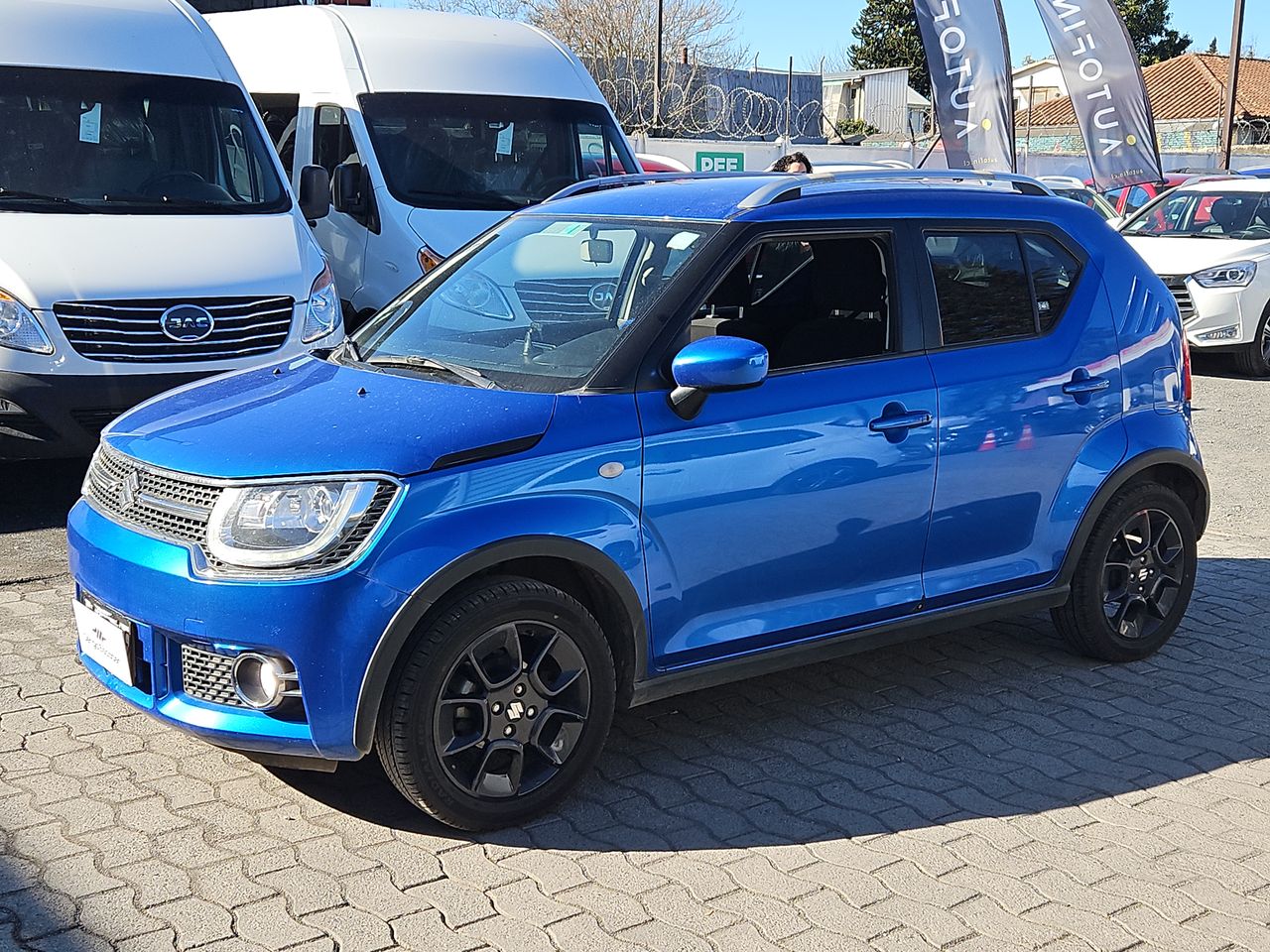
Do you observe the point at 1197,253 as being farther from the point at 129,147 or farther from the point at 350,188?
the point at 129,147

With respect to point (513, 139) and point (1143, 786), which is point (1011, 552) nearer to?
point (1143, 786)

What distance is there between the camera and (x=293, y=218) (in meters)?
8.41

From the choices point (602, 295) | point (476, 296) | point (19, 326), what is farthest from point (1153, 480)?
point (19, 326)

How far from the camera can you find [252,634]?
12.3 feet

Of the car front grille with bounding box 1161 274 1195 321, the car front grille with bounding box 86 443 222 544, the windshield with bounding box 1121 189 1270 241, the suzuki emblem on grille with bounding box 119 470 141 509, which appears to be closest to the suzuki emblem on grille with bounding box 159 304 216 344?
the car front grille with bounding box 86 443 222 544

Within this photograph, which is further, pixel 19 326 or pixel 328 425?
pixel 19 326

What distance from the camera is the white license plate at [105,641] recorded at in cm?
407

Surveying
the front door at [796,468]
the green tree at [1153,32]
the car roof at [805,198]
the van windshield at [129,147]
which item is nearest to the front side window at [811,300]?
the front door at [796,468]

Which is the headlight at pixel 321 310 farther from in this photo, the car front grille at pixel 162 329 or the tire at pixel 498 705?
the tire at pixel 498 705

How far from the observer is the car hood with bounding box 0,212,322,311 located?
713 centimetres

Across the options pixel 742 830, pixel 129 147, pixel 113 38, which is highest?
pixel 113 38

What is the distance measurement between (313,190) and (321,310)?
4.92 ft

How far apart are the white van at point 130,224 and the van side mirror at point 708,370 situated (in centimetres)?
395

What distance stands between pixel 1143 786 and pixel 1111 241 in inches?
85.5
